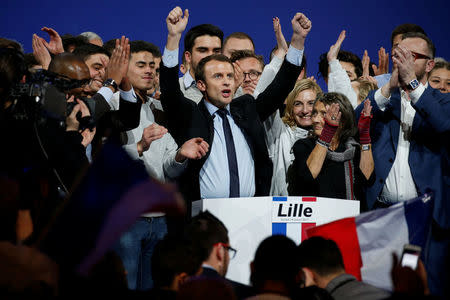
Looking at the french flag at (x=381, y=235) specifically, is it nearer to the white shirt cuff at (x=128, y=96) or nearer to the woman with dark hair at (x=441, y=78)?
the white shirt cuff at (x=128, y=96)

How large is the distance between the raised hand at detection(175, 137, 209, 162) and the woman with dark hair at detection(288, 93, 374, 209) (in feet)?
3.20

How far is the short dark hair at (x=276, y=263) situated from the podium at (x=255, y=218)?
3.26 feet

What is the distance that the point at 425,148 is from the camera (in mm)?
4332

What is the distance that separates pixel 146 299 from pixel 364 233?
1.46 metres

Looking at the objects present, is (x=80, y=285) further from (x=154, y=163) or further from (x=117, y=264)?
(x=154, y=163)

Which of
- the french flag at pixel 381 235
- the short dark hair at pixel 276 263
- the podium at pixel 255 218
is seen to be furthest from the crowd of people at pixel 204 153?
the french flag at pixel 381 235

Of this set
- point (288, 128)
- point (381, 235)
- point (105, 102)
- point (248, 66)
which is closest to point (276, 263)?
point (381, 235)

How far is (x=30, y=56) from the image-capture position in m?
5.13

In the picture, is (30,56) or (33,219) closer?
(33,219)

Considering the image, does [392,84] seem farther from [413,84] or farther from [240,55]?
[240,55]

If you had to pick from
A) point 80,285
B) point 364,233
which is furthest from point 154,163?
point 80,285

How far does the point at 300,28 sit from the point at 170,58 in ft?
3.43

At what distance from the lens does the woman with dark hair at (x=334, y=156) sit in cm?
420

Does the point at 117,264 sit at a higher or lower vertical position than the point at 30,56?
lower
